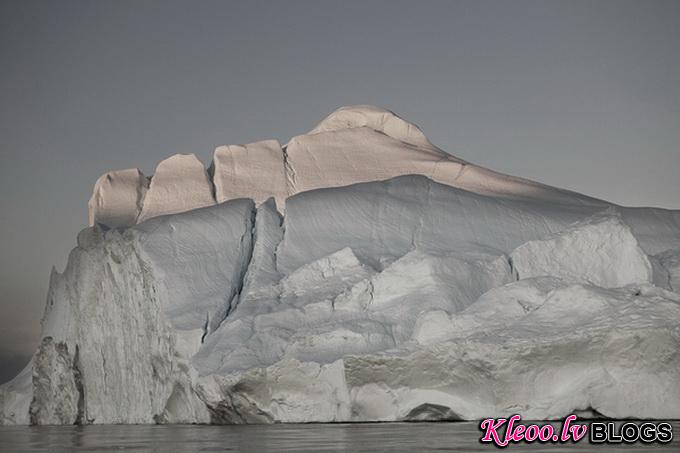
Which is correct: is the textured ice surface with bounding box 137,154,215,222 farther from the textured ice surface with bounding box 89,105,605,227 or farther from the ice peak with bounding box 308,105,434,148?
the ice peak with bounding box 308,105,434,148

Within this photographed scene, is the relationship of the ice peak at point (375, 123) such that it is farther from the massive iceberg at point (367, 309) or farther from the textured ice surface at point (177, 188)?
the textured ice surface at point (177, 188)

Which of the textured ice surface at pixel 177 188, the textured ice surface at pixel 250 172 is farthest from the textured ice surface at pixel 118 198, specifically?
the textured ice surface at pixel 250 172

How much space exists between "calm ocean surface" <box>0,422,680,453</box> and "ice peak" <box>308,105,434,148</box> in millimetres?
23284

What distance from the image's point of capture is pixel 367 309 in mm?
25891

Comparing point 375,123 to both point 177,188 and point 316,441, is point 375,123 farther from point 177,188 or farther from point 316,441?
point 316,441

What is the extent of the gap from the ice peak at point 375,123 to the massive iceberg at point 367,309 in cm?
494

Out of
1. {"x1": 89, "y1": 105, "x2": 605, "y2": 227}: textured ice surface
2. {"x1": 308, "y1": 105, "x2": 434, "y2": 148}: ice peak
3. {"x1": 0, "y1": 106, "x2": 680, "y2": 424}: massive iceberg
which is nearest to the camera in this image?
{"x1": 0, "y1": 106, "x2": 680, "y2": 424}: massive iceberg

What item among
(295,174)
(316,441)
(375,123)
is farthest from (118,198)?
(316,441)

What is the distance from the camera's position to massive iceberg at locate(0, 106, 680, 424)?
21.2 m

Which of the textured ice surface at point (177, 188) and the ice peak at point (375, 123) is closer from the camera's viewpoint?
the textured ice surface at point (177, 188)

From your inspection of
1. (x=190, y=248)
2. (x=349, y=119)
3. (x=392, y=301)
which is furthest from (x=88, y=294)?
(x=349, y=119)

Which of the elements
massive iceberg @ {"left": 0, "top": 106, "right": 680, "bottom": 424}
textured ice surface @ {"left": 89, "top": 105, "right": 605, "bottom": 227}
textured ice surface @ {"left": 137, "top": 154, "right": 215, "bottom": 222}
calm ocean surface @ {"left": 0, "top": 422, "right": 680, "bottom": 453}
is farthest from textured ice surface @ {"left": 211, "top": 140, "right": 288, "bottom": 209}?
calm ocean surface @ {"left": 0, "top": 422, "right": 680, "bottom": 453}

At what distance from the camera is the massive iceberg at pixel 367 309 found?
21156 millimetres

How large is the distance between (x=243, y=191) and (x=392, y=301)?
1419cm
